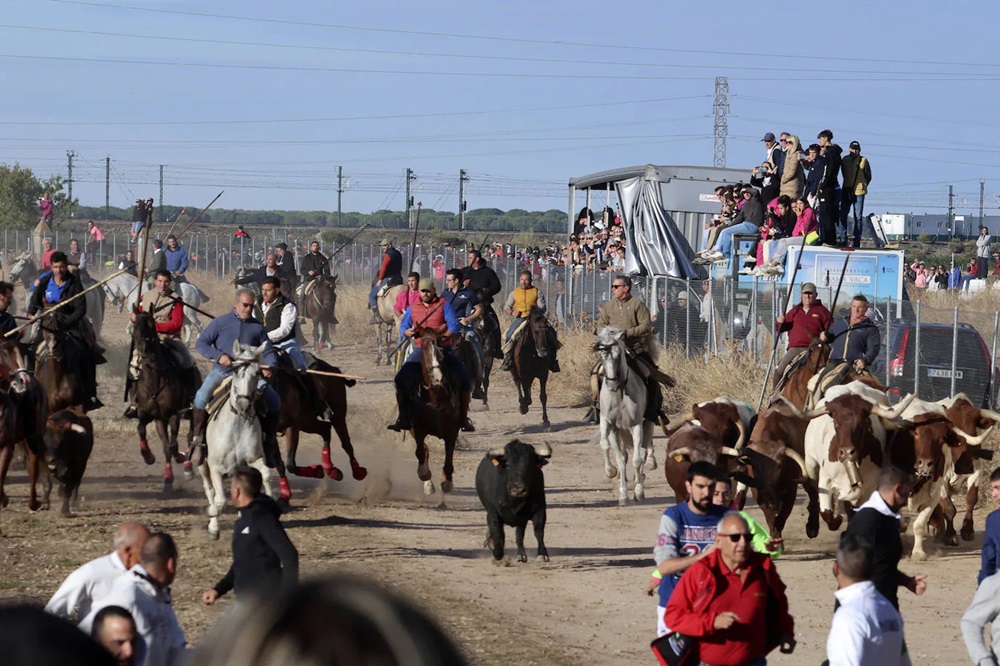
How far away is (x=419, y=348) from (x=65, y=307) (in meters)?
4.17

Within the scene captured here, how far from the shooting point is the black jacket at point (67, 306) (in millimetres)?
16641

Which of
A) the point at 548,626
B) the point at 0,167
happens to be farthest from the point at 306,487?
the point at 0,167

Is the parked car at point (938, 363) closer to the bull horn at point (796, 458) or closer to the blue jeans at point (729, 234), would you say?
the bull horn at point (796, 458)

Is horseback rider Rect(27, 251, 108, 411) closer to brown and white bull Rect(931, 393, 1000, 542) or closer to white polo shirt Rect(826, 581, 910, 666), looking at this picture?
brown and white bull Rect(931, 393, 1000, 542)

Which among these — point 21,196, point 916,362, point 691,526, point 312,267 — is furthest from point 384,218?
point 691,526

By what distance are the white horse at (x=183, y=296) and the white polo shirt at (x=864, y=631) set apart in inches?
903

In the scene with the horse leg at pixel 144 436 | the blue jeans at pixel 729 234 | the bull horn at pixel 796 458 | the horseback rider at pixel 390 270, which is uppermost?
the blue jeans at pixel 729 234

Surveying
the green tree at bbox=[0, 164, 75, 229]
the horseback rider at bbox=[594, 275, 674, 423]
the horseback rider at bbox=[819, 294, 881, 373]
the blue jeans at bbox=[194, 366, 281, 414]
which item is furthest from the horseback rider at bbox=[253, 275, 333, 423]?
the green tree at bbox=[0, 164, 75, 229]

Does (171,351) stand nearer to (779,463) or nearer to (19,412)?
(19,412)

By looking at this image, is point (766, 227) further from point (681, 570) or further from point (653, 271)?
point (681, 570)

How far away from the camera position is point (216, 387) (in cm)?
1459

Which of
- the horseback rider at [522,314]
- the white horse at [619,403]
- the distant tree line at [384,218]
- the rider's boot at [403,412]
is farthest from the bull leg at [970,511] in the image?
the distant tree line at [384,218]

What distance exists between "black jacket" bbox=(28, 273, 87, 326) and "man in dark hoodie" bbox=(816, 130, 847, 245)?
1388cm

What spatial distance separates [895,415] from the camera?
13266 mm
